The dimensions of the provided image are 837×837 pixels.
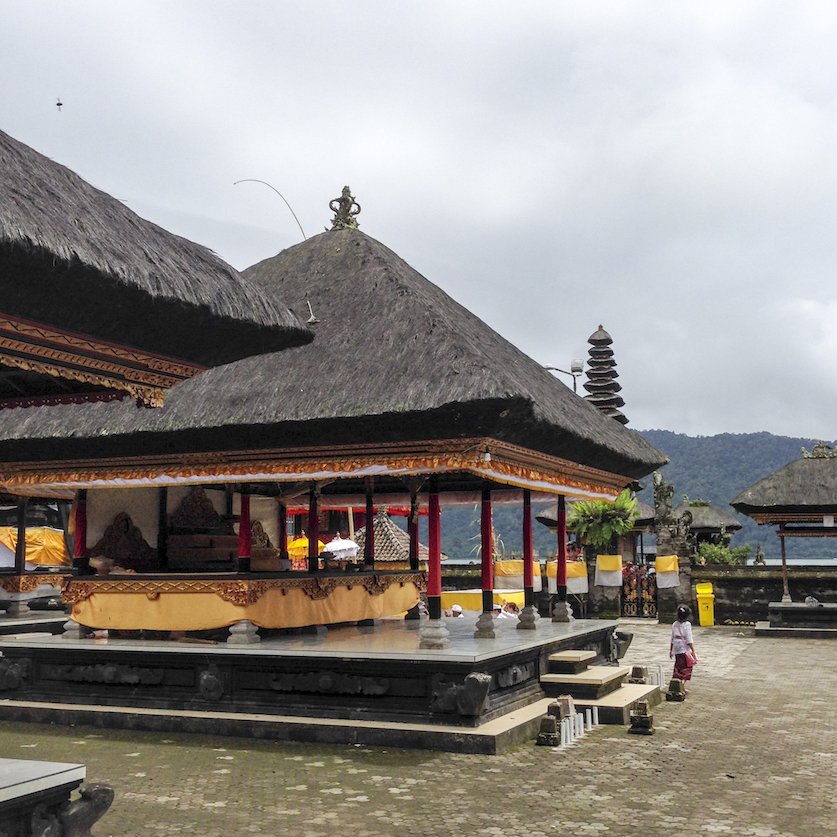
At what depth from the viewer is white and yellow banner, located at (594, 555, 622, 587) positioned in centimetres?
2739

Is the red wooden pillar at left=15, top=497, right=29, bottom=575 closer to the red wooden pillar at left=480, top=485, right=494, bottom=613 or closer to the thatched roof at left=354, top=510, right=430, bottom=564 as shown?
the thatched roof at left=354, top=510, right=430, bottom=564

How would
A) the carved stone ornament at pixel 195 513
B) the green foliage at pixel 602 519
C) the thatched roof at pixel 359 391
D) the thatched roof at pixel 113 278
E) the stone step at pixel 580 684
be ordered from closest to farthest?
the thatched roof at pixel 113 278 < the thatched roof at pixel 359 391 < the stone step at pixel 580 684 < the carved stone ornament at pixel 195 513 < the green foliage at pixel 602 519

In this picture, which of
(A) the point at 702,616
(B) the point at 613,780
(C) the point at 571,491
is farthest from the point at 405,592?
(A) the point at 702,616

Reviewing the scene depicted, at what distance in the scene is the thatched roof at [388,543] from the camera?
1337 inches

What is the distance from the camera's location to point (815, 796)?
8844 millimetres

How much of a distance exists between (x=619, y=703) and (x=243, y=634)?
15.5 ft

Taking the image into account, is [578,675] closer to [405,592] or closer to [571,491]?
[571,491]

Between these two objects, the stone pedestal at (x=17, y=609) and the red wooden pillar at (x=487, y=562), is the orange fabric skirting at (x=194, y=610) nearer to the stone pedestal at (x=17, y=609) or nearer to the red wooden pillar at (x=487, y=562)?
the red wooden pillar at (x=487, y=562)

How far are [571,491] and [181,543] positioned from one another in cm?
594

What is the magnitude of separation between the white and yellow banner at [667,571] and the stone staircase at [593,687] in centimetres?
1435

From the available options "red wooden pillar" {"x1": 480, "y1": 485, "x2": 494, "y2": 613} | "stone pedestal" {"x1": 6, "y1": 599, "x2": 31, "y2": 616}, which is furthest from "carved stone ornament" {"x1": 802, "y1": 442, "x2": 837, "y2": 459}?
"stone pedestal" {"x1": 6, "y1": 599, "x2": 31, "y2": 616}

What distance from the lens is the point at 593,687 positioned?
12.9m

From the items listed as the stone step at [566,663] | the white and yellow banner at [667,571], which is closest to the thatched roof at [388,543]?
the white and yellow banner at [667,571]

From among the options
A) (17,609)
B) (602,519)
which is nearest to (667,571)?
(602,519)
